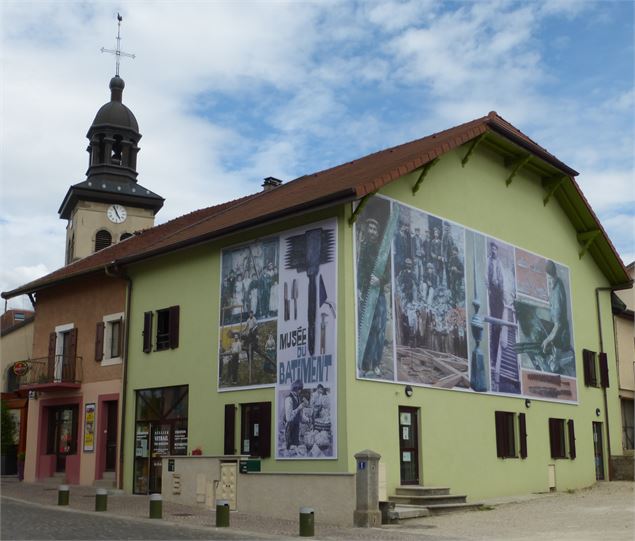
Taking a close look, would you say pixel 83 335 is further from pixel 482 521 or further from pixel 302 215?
pixel 482 521

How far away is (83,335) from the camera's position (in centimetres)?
2481

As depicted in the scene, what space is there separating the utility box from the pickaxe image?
2.68 meters

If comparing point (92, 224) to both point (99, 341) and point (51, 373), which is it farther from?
point (99, 341)

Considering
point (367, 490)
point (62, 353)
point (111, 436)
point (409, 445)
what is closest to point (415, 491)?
point (409, 445)

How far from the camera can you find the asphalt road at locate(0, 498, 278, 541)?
12750 millimetres

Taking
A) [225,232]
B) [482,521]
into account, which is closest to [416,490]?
[482,521]

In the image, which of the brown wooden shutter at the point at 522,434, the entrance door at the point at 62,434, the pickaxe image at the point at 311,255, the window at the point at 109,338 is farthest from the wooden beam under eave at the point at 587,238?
the entrance door at the point at 62,434

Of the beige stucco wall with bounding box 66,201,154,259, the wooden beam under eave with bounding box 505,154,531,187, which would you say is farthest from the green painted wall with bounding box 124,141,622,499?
the beige stucco wall with bounding box 66,201,154,259

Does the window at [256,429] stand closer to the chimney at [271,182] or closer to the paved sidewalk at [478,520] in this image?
the paved sidewalk at [478,520]

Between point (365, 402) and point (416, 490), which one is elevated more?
point (365, 402)

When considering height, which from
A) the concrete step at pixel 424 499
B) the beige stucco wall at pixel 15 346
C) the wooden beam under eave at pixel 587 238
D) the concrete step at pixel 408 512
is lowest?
the concrete step at pixel 408 512

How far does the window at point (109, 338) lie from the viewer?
77.0ft

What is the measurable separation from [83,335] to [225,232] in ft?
25.2

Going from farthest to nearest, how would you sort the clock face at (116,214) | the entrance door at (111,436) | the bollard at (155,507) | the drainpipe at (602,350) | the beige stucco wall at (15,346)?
the clock face at (116,214), the beige stucco wall at (15,346), the drainpipe at (602,350), the entrance door at (111,436), the bollard at (155,507)
